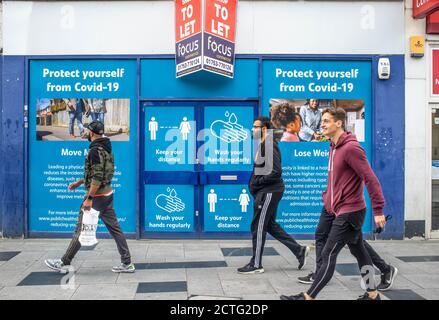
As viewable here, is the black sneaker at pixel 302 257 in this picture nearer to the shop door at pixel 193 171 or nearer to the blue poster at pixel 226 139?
the shop door at pixel 193 171

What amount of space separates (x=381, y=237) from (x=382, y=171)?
1.15 meters

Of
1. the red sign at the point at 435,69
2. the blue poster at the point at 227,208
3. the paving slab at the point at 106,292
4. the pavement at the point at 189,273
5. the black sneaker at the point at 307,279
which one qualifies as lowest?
the paving slab at the point at 106,292

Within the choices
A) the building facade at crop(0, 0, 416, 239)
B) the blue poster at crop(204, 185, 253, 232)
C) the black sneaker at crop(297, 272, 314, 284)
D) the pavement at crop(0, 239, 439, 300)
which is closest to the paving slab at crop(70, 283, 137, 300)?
the pavement at crop(0, 239, 439, 300)

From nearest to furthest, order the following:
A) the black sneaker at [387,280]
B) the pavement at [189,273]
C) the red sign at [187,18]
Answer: the pavement at [189,273], the black sneaker at [387,280], the red sign at [187,18]

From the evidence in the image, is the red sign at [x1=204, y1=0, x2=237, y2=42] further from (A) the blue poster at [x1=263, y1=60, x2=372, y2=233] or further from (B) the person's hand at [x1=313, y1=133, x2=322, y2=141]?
(B) the person's hand at [x1=313, y1=133, x2=322, y2=141]

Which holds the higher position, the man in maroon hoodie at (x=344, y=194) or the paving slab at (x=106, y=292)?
the man in maroon hoodie at (x=344, y=194)

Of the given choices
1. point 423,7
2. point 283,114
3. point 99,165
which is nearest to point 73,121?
point 99,165

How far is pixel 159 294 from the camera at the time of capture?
5848mm

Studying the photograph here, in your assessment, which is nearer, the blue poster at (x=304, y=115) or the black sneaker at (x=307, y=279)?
the black sneaker at (x=307, y=279)

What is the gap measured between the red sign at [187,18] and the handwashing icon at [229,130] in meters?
1.52

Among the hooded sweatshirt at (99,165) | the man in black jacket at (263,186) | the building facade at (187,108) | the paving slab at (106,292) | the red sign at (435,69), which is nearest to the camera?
the paving slab at (106,292)

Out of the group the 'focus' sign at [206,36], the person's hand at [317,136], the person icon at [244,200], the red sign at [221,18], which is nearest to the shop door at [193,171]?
the person icon at [244,200]

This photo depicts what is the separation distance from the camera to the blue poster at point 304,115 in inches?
358

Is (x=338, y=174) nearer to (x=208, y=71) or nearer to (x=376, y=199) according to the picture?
(x=376, y=199)
